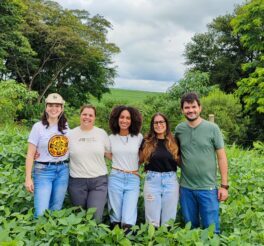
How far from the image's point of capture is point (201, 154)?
3.59 metres

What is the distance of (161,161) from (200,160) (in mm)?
332

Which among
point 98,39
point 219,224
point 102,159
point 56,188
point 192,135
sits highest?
point 98,39

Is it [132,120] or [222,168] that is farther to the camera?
[132,120]

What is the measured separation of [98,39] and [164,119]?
25.3 m

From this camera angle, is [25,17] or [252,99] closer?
[252,99]

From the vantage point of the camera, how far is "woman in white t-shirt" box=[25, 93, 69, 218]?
11.8ft

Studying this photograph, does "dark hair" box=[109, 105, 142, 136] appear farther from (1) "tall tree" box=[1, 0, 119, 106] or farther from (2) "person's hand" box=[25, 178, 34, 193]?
(1) "tall tree" box=[1, 0, 119, 106]

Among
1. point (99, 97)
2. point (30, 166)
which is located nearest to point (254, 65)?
point (99, 97)

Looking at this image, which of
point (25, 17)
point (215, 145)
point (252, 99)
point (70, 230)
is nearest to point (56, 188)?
point (70, 230)

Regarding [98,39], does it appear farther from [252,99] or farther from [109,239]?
[109,239]

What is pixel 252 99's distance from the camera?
778 inches

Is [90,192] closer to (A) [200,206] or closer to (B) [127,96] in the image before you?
(A) [200,206]

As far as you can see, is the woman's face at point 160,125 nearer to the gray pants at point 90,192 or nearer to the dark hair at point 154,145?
the dark hair at point 154,145

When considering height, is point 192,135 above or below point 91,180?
above
